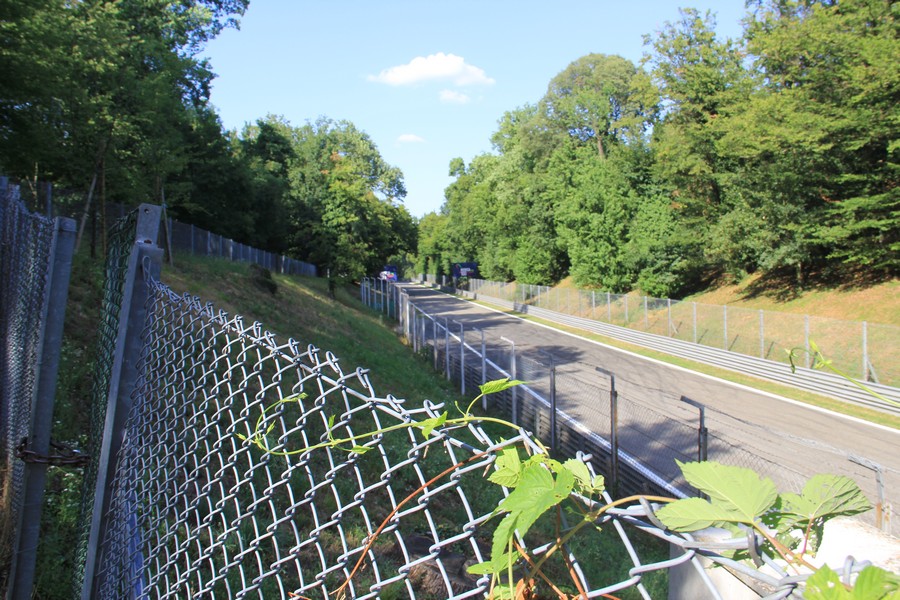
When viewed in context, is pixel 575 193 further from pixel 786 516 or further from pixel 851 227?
pixel 786 516

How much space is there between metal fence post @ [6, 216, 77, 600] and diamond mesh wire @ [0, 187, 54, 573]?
188 millimetres

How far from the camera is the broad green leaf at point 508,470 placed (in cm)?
100

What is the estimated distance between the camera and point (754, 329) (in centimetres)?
2361

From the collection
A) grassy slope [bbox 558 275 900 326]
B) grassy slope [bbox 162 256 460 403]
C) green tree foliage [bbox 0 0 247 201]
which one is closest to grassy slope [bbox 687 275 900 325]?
grassy slope [bbox 558 275 900 326]

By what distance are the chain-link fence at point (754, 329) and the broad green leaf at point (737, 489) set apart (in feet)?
28.0

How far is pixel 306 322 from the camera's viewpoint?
17344mm

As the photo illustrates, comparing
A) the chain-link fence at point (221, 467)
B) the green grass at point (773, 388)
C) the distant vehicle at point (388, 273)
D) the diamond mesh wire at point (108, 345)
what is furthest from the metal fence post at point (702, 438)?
the distant vehicle at point (388, 273)

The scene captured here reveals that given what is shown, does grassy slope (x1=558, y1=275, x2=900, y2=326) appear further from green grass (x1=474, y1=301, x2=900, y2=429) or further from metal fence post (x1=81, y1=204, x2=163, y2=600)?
metal fence post (x1=81, y1=204, x2=163, y2=600)

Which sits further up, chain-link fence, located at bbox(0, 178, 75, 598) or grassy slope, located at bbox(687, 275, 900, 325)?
chain-link fence, located at bbox(0, 178, 75, 598)

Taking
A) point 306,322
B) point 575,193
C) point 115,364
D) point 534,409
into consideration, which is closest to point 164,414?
point 115,364

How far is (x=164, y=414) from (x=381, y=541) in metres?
2.90

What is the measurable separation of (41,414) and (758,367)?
22.4m

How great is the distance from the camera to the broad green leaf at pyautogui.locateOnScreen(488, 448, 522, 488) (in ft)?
3.27

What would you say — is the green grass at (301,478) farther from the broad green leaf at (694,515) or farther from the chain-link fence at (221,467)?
the broad green leaf at (694,515)
